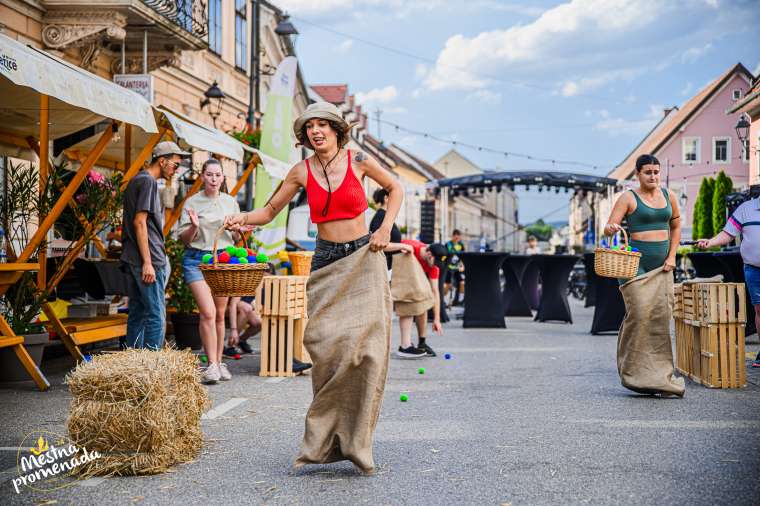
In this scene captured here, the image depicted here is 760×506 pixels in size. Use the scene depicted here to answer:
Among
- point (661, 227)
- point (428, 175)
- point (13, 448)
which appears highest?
point (428, 175)

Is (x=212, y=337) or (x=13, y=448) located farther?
(x=212, y=337)

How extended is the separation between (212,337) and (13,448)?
306 centimetres

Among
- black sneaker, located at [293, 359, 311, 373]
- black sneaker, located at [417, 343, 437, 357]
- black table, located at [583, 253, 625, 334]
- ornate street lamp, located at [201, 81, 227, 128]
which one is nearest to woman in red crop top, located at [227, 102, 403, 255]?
Answer: black sneaker, located at [293, 359, 311, 373]

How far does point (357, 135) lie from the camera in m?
63.4

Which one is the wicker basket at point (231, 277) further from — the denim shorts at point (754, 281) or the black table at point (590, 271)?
the black table at point (590, 271)

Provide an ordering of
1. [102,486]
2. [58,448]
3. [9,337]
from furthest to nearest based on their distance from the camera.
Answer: [9,337], [58,448], [102,486]

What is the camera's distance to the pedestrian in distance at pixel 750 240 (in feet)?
32.0

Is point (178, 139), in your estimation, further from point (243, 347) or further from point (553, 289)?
point (553, 289)

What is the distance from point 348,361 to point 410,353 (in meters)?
6.58

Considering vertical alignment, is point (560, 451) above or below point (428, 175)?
below

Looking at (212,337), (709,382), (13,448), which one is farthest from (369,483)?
(709,382)

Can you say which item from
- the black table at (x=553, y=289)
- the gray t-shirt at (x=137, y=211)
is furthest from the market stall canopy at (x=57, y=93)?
the black table at (x=553, y=289)

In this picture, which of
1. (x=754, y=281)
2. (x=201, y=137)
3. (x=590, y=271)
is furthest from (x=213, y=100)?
(x=754, y=281)

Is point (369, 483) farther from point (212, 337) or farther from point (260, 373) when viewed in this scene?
point (260, 373)
